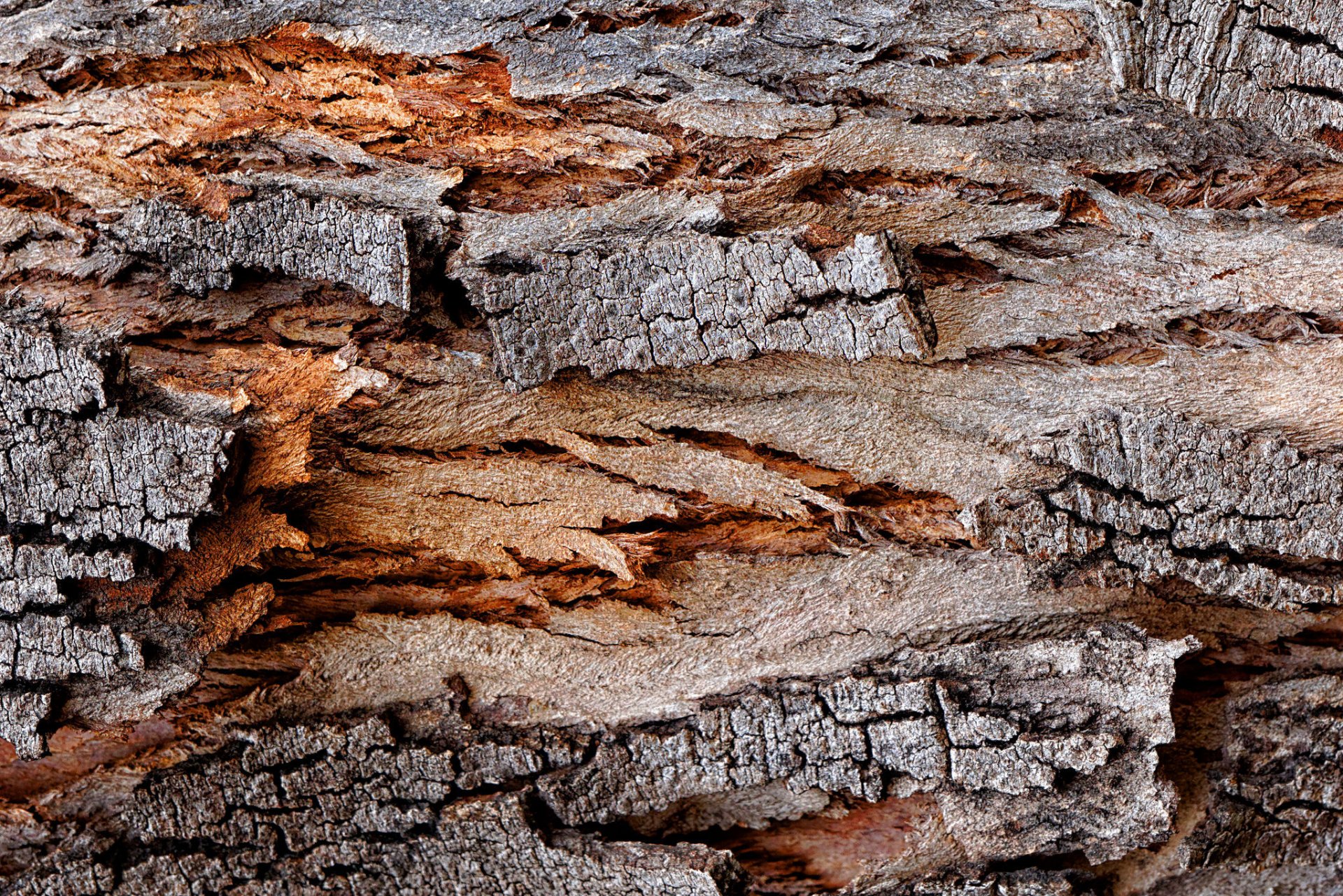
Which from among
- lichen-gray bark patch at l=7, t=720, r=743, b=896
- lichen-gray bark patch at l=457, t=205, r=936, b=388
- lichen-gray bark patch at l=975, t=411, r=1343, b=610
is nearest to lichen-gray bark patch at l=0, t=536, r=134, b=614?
lichen-gray bark patch at l=7, t=720, r=743, b=896

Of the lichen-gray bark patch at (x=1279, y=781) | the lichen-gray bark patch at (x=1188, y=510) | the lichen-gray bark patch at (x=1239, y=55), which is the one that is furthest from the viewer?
the lichen-gray bark patch at (x=1279, y=781)

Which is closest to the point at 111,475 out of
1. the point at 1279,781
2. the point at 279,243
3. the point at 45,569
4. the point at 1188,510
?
the point at 45,569

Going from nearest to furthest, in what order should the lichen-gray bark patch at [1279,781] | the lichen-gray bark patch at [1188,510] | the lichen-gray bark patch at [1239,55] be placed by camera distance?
the lichen-gray bark patch at [1239,55]
the lichen-gray bark patch at [1188,510]
the lichen-gray bark patch at [1279,781]

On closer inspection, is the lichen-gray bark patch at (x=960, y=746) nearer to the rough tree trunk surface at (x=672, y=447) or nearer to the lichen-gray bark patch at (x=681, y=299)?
the rough tree trunk surface at (x=672, y=447)

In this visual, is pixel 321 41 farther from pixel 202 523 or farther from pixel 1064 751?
pixel 1064 751

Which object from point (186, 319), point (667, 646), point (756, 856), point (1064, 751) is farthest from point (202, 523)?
point (1064, 751)

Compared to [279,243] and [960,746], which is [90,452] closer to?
[279,243]

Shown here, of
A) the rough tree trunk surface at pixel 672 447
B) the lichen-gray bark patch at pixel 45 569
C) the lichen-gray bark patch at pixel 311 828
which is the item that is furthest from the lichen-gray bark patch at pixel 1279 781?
the lichen-gray bark patch at pixel 45 569
